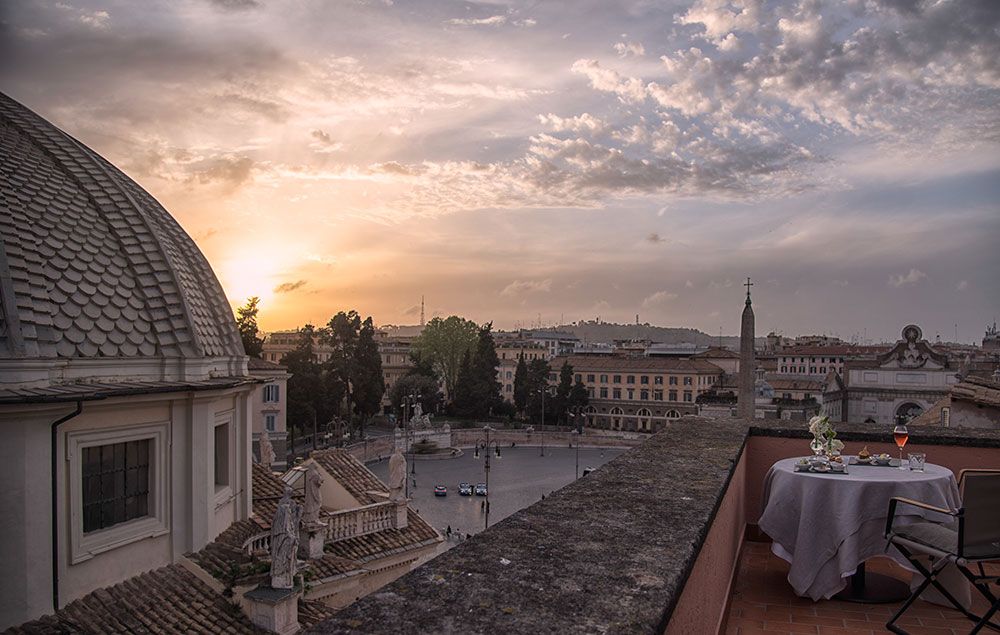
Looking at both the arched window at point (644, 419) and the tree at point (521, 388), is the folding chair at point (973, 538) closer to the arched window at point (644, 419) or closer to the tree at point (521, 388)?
the tree at point (521, 388)

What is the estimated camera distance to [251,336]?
1431 inches

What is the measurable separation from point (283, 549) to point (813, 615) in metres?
6.47

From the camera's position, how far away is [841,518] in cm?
425

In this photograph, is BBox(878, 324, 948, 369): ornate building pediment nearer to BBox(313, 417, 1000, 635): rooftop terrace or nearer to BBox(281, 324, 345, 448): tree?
BBox(281, 324, 345, 448): tree

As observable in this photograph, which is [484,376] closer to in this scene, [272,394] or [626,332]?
[272,394]

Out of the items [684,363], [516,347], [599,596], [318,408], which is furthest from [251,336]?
[516,347]

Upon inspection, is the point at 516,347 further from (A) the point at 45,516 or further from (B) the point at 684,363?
(A) the point at 45,516

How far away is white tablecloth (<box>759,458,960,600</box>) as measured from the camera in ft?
13.7

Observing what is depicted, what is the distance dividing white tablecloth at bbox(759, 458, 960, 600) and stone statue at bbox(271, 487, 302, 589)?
6161 mm

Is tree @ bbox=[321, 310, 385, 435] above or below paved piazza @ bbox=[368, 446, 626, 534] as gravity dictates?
above

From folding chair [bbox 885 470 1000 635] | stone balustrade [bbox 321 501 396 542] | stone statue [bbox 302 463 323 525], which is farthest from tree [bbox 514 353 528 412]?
folding chair [bbox 885 470 1000 635]

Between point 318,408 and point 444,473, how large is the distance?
916cm

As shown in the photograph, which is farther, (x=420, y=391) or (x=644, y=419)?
(x=644, y=419)

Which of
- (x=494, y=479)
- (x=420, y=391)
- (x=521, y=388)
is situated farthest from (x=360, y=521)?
(x=420, y=391)
